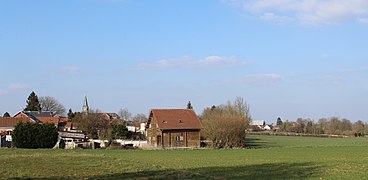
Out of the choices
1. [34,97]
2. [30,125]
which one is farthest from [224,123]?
[34,97]

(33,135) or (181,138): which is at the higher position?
(33,135)

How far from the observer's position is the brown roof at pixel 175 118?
7200 centimetres

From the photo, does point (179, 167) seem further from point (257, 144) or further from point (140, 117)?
point (140, 117)

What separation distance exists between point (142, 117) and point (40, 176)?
13860 centimetres

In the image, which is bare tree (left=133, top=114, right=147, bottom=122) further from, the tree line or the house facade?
the house facade

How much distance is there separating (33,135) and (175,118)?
22.1 meters

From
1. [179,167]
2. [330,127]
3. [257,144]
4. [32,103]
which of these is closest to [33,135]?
[257,144]

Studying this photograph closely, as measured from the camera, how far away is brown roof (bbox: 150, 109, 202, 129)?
72.0 m

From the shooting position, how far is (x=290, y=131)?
139m

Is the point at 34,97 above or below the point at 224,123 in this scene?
above

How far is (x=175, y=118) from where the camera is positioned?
7388cm

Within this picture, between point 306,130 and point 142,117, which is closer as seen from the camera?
point 306,130

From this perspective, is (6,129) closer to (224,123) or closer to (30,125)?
(30,125)

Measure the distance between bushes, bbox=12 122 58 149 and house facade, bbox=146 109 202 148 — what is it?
16.0m
